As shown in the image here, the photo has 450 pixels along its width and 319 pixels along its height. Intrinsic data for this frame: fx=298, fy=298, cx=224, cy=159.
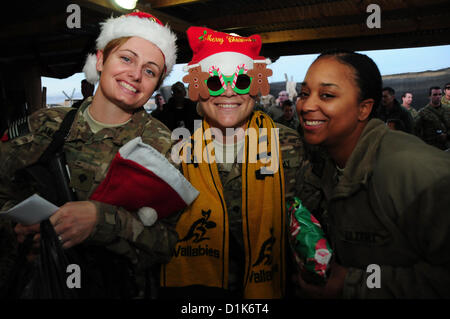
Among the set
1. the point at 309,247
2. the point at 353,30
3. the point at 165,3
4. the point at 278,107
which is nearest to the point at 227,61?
the point at 309,247

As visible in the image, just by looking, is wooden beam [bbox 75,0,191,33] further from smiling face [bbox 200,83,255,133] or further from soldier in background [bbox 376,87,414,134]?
soldier in background [bbox 376,87,414,134]

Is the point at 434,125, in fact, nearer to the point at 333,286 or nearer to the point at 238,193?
the point at 238,193

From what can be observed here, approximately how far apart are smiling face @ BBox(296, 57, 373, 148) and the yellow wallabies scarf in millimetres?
452

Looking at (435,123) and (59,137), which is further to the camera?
(435,123)

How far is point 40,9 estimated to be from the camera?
4.91 m

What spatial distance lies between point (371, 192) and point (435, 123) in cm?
700

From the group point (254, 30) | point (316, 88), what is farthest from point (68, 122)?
point (254, 30)

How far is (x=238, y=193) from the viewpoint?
6.60 ft

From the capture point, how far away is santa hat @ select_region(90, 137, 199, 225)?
4.66ft

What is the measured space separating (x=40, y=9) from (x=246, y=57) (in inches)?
182

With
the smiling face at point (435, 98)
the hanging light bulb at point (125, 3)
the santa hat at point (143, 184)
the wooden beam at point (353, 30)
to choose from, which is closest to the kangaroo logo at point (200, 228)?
the santa hat at point (143, 184)
